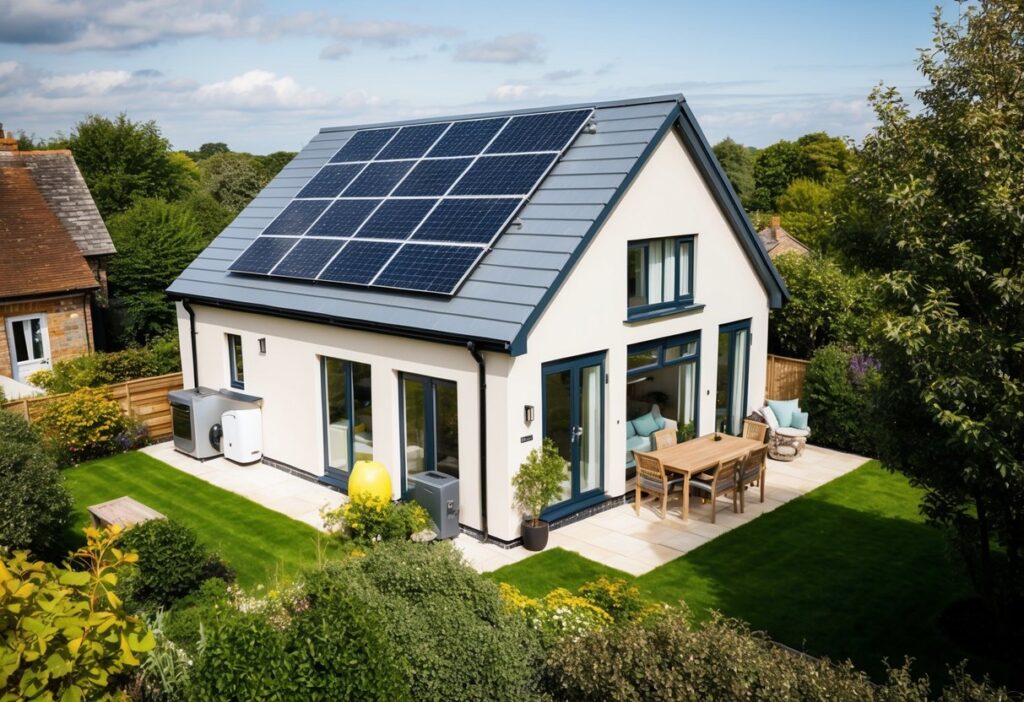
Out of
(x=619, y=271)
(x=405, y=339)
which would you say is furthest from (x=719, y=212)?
(x=405, y=339)

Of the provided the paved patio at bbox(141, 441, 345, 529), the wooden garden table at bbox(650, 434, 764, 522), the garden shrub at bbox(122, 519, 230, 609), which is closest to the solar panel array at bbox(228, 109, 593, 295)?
the paved patio at bbox(141, 441, 345, 529)

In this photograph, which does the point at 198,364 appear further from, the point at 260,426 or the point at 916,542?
the point at 916,542

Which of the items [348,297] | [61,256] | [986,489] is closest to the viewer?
[986,489]

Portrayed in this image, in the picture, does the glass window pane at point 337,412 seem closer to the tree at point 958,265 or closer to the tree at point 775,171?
the tree at point 958,265

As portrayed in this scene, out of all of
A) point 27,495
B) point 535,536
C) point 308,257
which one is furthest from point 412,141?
point 27,495

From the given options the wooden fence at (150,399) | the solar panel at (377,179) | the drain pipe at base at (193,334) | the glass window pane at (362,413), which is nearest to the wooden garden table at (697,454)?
the glass window pane at (362,413)

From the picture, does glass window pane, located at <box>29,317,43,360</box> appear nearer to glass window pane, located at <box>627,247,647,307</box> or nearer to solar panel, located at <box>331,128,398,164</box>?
solar panel, located at <box>331,128,398,164</box>

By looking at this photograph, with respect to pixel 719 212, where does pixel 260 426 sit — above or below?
below

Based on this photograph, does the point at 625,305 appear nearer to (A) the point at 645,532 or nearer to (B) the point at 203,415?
(A) the point at 645,532
